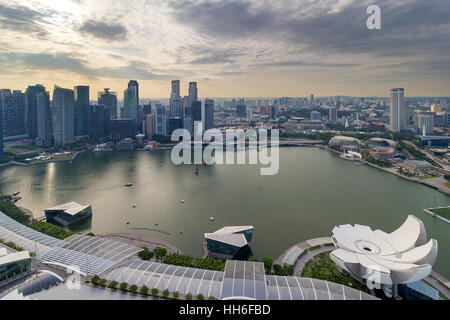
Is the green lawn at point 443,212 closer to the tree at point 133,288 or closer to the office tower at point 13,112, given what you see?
the tree at point 133,288

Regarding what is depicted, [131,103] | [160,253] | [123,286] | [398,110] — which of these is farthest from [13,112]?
[398,110]

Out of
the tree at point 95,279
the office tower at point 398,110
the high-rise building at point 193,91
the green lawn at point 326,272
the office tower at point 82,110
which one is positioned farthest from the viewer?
the high-rise building at point 193,91

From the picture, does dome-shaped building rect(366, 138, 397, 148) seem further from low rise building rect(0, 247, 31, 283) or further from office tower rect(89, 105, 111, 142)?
office tower rect(89, 105, 111, 142)

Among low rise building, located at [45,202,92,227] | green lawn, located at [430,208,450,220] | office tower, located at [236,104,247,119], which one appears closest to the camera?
low rise building, located at [45,202,92,227]

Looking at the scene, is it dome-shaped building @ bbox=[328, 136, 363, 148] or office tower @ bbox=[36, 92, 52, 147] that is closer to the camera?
dome-shaped building @ bbox=[328, 136, 363, 148]

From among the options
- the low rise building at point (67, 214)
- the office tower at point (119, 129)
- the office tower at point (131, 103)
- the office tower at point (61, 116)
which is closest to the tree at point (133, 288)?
the low rise building at point (67, 214)

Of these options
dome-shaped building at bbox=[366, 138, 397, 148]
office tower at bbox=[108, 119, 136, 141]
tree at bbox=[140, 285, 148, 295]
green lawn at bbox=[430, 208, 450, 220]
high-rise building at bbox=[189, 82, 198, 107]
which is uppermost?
high-rise building at bbox=[189, 82, 198, 107]

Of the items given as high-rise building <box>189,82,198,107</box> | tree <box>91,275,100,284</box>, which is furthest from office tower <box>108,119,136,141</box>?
tree <box>91,275,100,284</box>
